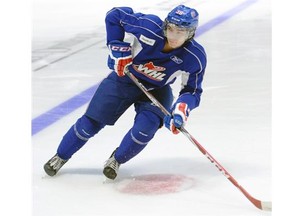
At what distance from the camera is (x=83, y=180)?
2.97m

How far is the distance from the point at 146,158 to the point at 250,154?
43 cm

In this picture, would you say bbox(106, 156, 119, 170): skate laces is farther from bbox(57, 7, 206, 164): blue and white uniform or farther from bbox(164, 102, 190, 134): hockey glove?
bbox(164, 102, 190, 134): hockey glove

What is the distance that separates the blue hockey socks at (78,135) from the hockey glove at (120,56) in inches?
9.0

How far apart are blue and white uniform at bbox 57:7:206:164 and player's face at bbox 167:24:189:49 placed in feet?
0.22

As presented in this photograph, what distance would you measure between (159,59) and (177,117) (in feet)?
0.89

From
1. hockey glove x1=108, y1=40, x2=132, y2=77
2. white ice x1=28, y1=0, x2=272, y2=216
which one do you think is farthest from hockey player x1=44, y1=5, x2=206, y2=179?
white ice x1=28, y1=0, x2=272, y2=216

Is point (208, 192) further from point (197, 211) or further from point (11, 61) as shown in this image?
point (11, 61)

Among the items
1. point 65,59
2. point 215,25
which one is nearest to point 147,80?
point 65,59

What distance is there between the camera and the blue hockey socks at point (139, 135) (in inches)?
114

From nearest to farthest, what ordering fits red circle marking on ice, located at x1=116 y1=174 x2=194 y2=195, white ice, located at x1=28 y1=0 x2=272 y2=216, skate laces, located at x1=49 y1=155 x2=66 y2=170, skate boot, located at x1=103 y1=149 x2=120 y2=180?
1. white ice, located at x1=28 y1=0 x2=272 y2=216
2. red circle marking on ice, located at x1=116 y1=174 x2=194 y2=195
3. skate boot, located at x1=103 y1=149 x2=120 y2=180
4. skate laces, located at x1=49 y1=155 x2=66 y2=170

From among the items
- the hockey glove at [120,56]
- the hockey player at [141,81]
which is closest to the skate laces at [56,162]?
the hockey player at [141,81]

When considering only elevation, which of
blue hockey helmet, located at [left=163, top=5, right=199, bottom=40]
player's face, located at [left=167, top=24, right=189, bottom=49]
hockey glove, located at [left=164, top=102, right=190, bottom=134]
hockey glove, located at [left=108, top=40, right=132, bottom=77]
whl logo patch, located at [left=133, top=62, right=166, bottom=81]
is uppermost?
blue hockey helmet, located at [left=163, top=5, right=199, bottom=40]

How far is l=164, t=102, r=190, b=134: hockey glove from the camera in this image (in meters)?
2.77

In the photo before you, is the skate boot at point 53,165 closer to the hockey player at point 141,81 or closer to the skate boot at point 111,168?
the hockey player at point 141,81
